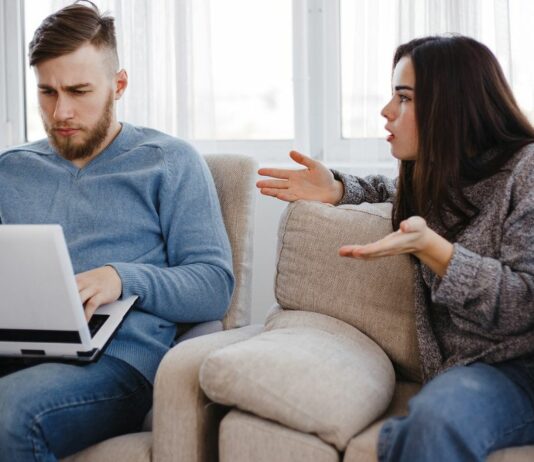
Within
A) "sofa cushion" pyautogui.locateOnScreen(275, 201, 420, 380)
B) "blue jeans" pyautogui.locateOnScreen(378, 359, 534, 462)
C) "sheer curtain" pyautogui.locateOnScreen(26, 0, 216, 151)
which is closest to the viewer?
"blue jeans" pyautogui.locateOnScreen(378, 359, 534, 462)

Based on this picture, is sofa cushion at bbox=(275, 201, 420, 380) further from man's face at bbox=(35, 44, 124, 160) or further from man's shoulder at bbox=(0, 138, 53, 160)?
man's shoulder at bbox=(0, 138, 53, 160)

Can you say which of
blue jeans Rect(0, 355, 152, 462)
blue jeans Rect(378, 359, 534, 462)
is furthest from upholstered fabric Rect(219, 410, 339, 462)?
blue jeans Rect(0, 355, 152, 462)

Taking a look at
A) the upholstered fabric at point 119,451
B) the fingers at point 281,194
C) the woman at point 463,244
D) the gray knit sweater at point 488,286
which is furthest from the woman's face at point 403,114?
the upholstered fabric at point 119,451

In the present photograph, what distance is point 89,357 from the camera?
4.54 ft

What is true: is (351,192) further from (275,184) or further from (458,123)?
(458,123)

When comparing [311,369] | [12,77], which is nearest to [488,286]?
[311,369]

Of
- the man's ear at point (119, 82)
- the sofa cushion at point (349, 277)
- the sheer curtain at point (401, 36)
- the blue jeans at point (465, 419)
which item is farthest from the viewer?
the sheer curtain at point (401, 36)

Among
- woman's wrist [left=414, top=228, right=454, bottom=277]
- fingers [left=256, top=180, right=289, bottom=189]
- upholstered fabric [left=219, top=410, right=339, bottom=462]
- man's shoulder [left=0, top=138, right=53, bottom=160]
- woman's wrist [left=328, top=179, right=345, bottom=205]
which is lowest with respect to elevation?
upholstered fabric [left=219, top=410, right=339, bottom=462]

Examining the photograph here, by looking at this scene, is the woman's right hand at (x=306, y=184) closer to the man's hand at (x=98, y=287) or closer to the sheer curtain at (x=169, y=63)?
the man's hand at (x=98, y=287)

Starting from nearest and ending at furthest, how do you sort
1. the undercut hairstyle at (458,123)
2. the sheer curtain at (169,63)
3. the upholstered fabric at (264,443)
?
1. the upholstered fabric at (264,443)
2. the undercut hairstyle at (458,123)
3. the sheer curtain at (169,63)

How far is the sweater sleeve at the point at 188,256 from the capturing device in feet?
5.33

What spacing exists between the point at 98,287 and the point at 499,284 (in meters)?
0.75

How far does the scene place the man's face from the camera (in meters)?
1.76

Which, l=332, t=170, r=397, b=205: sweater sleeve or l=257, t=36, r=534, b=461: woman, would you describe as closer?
l=257, t=36, r=534, b=461: woman
